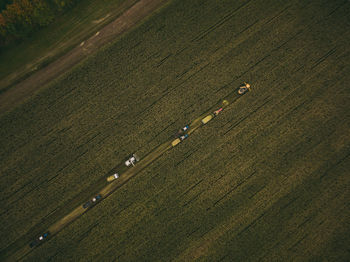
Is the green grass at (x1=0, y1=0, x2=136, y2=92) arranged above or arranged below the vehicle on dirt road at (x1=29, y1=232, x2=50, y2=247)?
above

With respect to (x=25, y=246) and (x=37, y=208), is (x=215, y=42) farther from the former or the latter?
(x=25, y=246)

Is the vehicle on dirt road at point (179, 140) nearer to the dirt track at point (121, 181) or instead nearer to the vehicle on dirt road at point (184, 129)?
the dirt track at point (121, 181)

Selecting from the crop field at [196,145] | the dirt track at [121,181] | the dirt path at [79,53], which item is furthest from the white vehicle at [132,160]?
the dirt path at [79,53]

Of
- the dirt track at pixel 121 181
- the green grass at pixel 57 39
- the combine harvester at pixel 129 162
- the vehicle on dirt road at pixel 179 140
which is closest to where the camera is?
the dirt track at pixel 121 181

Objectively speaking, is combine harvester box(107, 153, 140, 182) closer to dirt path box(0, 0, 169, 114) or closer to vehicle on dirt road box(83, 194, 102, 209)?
vehicle on dirt road box(83, 194, 102, 209)

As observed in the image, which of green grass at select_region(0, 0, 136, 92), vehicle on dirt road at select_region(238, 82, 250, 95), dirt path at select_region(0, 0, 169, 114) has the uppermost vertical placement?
green grass at select_region(0, 0, 136, 92)

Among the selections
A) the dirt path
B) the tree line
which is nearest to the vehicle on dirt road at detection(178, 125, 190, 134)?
the dirt path

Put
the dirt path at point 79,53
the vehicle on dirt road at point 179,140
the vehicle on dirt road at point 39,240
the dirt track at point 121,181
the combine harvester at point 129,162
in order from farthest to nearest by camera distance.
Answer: the dirt path at point 79,53, the vehicle on dirt road at point 179,140, the combine harvester at point 129,162, the dirt track at point 121,181, the vehicle on dirt road at point 39,240

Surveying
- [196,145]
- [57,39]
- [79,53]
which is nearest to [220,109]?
[196,145]
